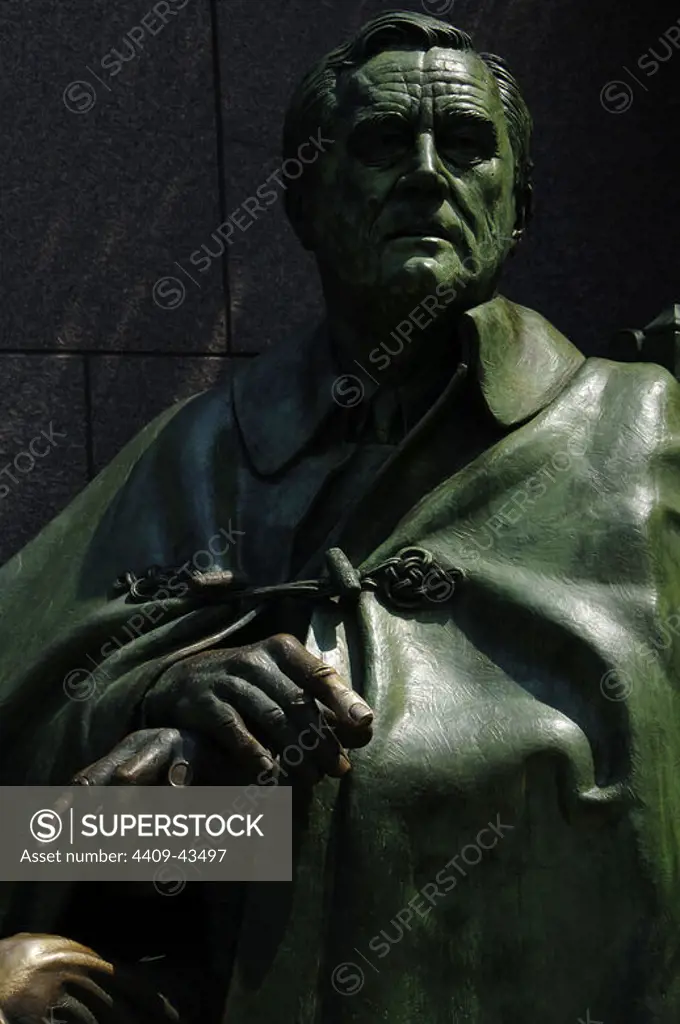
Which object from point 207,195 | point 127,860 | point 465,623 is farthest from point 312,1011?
point 207,195

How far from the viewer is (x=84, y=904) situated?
20.1 feet

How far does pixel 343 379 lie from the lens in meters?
6.52

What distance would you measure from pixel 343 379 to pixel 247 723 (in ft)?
3.18

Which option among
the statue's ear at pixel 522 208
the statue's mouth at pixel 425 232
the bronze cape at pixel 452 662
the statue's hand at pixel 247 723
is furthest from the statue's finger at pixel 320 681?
the statue's ear at pixel 522 208

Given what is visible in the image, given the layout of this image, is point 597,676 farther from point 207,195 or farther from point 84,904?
point 207,195

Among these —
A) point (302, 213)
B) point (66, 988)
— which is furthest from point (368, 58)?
point (66, 988)

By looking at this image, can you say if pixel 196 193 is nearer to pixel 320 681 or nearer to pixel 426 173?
pixel 426 173

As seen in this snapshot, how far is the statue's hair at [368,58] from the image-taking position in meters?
6.41

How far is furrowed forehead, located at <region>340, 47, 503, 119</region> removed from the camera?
20.7 feet

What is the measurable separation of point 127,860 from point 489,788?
781 millimetres

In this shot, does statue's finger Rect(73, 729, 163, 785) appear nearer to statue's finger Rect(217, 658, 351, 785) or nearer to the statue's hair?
statue's finger Rect(217, 658, 351, 785)

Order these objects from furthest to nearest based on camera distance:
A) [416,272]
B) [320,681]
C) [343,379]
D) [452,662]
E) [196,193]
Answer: [196,193]
[343,379]
[416,272]
[452,662]
[320,681]

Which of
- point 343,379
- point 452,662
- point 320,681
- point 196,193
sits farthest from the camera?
point 196,193

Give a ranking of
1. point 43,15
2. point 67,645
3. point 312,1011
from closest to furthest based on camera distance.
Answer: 1. point 312,1011
2. point 67,645
3. point 43,15
